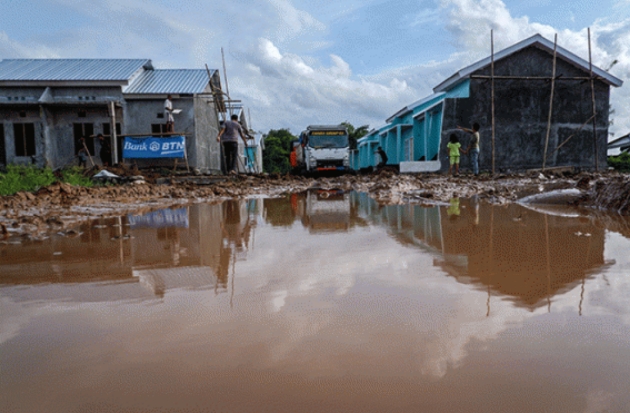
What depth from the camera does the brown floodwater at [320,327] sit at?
0.90m

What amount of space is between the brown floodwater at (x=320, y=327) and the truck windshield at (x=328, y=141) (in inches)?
665

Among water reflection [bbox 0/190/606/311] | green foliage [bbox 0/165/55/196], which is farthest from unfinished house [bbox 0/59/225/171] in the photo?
water reflection [bbox 0/190/606/311]

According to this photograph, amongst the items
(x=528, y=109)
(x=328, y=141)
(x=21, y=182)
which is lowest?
(x=21, y=182)

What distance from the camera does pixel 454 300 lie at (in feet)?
4.83

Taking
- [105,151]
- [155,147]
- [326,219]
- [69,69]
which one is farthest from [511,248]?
[69,69]

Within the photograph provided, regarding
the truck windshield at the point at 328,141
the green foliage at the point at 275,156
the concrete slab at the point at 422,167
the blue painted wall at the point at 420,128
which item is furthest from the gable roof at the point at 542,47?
the green foliage at the point at 275,156

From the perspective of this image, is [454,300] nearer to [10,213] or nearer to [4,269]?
[4,269]

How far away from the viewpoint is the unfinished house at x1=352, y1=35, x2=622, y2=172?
1552 cm

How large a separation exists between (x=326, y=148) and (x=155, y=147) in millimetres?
7261

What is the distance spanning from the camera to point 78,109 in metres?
16.6

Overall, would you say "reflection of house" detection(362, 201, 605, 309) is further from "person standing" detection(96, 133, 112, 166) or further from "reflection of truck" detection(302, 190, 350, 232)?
"person standing" detection(96, 133, 112, 166)

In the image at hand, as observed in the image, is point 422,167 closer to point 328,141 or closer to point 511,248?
point 328,141

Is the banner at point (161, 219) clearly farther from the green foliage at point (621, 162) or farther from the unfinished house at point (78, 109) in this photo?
the green foliage at point (621, 162)

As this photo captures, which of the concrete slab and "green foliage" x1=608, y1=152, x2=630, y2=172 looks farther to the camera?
"green foliage" x1=608, y1=152, x2=630, y2=172
